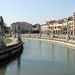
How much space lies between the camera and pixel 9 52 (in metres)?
29.9

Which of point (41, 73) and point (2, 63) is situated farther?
point (2, 63)

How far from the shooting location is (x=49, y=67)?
2358 cm

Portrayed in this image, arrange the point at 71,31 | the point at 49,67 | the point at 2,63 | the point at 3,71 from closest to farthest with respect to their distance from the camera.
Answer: the point at 3,71 → the point at 49,67 → the point at 2,63 → the point at 71,31

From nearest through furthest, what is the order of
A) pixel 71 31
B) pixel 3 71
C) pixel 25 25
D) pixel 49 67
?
pixel 3 71, pixel 49 67, pixel 71 31, pixel 25 25

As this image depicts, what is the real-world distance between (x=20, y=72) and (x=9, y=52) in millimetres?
8671

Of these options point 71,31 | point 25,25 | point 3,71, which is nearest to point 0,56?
point 3,71

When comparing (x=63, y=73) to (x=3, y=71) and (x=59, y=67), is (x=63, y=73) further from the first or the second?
(x=3, y=71)

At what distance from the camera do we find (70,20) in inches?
4348

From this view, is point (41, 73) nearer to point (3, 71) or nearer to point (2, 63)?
point (3, 71)

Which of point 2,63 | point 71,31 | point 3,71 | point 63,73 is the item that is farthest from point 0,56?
point 71,31

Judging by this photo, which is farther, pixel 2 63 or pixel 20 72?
pixel 2 63

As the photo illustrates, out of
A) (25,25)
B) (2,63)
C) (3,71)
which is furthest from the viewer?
(25,25)

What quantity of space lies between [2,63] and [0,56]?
73 centimetres

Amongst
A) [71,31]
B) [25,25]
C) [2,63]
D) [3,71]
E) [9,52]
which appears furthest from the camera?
[25,25]
